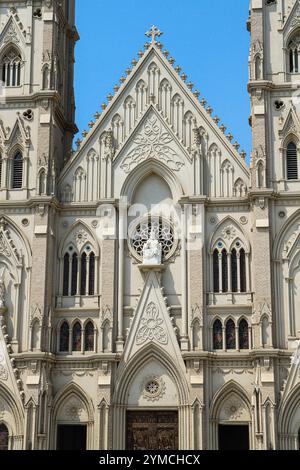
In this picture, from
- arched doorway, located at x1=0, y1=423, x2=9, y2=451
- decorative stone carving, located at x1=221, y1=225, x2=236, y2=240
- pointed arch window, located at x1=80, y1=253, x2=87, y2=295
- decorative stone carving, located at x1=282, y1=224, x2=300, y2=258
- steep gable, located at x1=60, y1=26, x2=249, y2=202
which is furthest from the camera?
steep gable, located at x1=60, y1=26, x2=249, y2=202

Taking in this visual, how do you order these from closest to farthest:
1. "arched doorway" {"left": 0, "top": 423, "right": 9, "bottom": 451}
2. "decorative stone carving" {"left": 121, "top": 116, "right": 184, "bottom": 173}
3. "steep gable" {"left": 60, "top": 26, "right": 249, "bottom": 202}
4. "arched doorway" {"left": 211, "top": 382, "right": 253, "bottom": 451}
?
"arched doorway" {"left": 211, "top": 382, "right": 253, "bottom": 451}, "arched doorway" {"left": 0, "top": 423, "right": 9, "bottom": 451}, "steep gable" {"left": 60, "top": 26, "right": 249, "bottom": 202}, "decorative stone carving" {"left": 121, "top": 116, "right": 184, "bottom": 173}

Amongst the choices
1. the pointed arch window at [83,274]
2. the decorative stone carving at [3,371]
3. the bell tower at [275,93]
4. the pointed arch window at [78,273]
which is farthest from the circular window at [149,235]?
the decorative stone carving at [3,371]

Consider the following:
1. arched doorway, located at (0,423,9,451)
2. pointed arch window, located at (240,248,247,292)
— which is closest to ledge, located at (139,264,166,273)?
pointed arch window, located at (240,248,247,292)

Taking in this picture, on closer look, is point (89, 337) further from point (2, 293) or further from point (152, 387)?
point (2, 293)

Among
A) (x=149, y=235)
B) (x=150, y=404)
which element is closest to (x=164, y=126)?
(x=149, y=235)

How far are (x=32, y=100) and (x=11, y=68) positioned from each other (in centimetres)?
249

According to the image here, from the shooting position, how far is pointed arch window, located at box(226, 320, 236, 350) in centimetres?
4406

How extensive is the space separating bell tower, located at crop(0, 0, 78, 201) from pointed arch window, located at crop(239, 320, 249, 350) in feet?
37.7

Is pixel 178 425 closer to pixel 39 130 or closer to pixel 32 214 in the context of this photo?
pixel 32 214

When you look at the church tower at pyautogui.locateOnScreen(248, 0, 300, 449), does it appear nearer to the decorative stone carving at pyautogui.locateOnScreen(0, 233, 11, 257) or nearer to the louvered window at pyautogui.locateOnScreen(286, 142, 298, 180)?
the louvered window at pyautogui.locateOnScreen(286, 142, 298, 180)

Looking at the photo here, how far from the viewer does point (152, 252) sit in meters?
45.2
